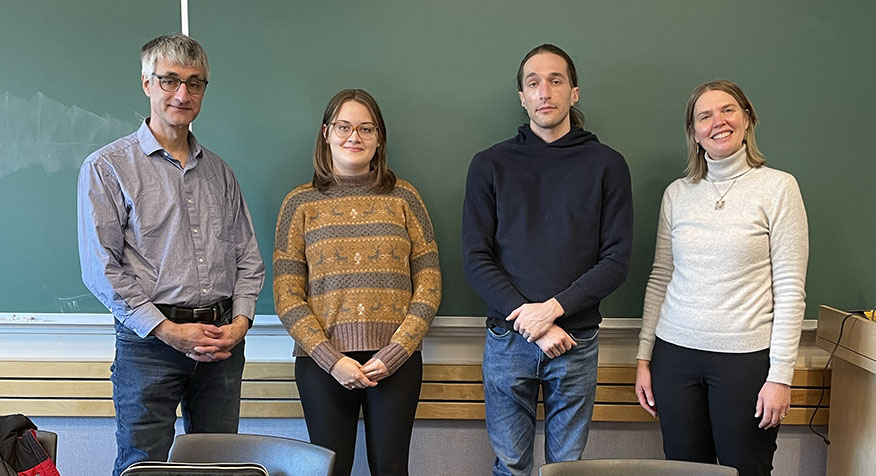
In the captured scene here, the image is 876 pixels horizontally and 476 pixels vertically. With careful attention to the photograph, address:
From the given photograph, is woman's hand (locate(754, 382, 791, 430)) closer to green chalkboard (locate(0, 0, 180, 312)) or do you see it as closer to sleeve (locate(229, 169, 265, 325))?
sleeve (locate(229, 169, 265, 325))

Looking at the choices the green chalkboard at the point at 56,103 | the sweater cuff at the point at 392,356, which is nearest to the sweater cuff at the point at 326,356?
the sweater cuff at the point at 392,356

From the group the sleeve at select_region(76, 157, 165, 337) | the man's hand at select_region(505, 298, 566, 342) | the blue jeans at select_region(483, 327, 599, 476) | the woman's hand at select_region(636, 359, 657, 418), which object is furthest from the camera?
the woman's hand at select_region(636, 359, 657, 418)

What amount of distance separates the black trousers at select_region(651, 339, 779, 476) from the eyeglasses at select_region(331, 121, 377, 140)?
1154 millimetres

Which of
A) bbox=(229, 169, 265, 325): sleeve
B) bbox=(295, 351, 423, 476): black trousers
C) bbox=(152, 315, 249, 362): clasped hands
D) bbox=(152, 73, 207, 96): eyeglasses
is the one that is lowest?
bbox=(295, 351, 423, 476): black trousers

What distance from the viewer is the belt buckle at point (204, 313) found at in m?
2.12

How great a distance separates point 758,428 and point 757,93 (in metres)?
1.20

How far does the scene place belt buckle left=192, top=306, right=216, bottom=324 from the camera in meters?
2.12

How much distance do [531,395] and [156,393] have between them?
3.74 feet

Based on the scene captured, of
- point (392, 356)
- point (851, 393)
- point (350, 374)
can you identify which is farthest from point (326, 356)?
point (851, 393)

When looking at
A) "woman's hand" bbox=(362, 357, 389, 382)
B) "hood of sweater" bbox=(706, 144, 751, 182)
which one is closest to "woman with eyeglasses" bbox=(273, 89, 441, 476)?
"woman's hand" bbox=(362, 357, 389, 382)

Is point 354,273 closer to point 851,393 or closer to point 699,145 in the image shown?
point 699,145

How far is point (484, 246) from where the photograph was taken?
225 centimetres

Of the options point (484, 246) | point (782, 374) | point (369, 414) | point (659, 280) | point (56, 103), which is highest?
point (56, 103)

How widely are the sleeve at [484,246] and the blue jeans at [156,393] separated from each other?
79 centimetres
